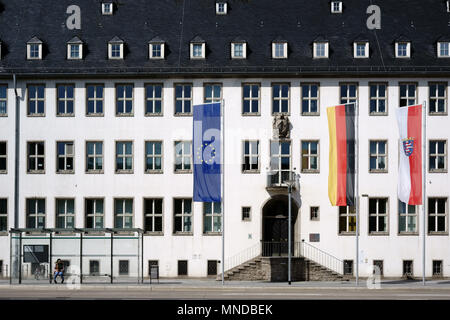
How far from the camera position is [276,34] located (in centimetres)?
4116

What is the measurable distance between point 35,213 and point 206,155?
38.7 ft

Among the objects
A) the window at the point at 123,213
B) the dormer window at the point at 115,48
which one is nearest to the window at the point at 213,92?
the dormer window at the point at 115,48

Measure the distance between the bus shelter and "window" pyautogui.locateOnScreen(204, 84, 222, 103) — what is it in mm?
9396

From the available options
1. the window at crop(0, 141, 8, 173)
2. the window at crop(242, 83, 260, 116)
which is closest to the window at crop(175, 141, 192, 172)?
the window at crop(242, 83, 260, 116)

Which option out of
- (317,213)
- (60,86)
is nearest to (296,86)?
(317,213)

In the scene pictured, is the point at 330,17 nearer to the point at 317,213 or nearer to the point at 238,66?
the point at 238,66

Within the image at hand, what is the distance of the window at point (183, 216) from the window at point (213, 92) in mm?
5862

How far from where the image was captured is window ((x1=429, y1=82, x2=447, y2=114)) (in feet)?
130

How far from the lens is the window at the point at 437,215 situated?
39.0 meters

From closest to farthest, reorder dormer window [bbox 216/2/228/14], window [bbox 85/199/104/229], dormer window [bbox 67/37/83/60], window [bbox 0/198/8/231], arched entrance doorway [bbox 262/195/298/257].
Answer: arched entrance doorway [bbox 262/195/298/257] < window [bbox 85/199/104/229] < window [bbox 0/198/8/231] < dormer window [bbox 67/37/83/60] < dormer window [bbox 216/2/228/14]

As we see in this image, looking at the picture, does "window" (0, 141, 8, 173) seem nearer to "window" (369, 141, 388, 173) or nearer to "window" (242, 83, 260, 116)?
"window" (242, 83, 260, 116)

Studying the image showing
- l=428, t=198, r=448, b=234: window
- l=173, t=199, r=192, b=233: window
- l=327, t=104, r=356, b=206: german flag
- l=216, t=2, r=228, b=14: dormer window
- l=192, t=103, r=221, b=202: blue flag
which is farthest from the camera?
l=216, t=2, r=228, b=14: dormer window

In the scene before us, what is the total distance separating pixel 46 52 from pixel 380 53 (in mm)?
19221

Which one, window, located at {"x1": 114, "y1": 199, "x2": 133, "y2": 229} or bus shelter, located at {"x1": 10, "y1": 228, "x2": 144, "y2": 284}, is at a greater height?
window, located at {"x1": 114, "y1": 199, "x2": 133, "y2": 229}
